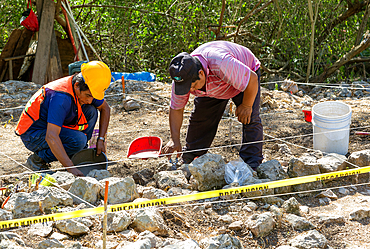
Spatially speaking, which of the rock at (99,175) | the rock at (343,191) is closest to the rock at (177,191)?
the rock at (99,175)

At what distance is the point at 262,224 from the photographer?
230 cm

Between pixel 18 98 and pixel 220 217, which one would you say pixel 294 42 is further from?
pixel 220 217

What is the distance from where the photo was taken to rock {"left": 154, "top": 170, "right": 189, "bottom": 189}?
2.96m

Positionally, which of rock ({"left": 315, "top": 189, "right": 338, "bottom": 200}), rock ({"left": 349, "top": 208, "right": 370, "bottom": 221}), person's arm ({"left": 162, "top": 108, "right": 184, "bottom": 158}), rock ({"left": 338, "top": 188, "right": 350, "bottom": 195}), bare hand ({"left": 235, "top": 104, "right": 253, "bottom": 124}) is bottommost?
rock ({"left": 338, "top": 188, "right": 350, "bottom": 195})

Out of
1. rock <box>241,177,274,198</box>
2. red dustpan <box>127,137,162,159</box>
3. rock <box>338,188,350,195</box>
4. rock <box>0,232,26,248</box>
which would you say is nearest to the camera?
rock <box>0,232,26,248</box>

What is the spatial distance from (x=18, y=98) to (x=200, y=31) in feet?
13.1

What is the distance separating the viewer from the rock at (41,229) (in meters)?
2.24

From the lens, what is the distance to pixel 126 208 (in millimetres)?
2275

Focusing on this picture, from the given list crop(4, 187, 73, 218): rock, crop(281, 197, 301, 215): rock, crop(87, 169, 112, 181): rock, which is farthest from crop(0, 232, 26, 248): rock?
crop(281, 197, 301, 215): rock

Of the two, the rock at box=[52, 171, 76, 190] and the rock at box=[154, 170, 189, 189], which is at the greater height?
the rock at box=[52, 171, 76, 190]

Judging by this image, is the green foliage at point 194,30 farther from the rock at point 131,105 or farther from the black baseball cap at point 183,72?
the black baseball cap at point 183,72

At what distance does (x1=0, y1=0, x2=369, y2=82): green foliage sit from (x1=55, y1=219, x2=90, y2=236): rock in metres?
5.40

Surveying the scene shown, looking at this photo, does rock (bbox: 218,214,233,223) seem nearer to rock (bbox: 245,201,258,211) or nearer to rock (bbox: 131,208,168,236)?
rock (bbox: 245,201,258,211)

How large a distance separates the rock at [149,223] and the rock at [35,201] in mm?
548
